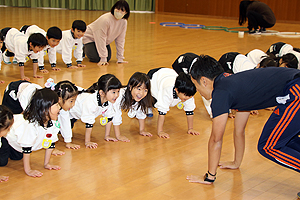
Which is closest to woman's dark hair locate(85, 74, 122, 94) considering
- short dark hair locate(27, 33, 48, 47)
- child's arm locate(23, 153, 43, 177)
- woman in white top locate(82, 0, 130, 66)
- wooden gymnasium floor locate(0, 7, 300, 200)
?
wooden gymnasium floor locate(0, 7, 300, 200)

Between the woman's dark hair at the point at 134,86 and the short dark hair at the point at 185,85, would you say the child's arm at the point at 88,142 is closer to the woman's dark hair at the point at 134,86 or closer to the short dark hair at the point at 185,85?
the woman's dark hair at the point at 134,86

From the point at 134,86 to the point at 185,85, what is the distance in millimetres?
379

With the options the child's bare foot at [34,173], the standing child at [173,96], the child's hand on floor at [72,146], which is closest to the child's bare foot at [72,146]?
the child's hand on floor at [72,146]

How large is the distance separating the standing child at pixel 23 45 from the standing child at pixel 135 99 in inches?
59.5

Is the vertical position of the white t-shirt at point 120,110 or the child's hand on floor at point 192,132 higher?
the white t-shirt at point 120,110

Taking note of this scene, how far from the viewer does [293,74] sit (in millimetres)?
1783

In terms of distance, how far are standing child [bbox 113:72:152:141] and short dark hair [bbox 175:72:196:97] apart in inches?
9.1

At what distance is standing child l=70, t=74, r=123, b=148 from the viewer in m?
2.46

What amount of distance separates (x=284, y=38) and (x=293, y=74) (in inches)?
239

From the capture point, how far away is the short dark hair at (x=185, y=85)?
2.51 m

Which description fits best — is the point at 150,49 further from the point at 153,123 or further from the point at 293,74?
the point at 293,74

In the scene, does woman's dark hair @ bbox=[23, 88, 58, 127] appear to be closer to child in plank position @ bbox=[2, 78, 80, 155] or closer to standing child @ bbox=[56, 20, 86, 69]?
child in plank position @ bbox=[2, 78, 80, 155]

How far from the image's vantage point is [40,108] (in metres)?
2.04

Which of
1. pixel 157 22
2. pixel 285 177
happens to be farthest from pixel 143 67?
pixel 157 22
